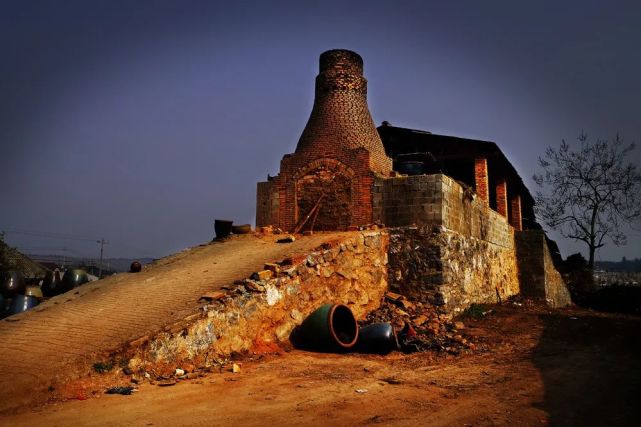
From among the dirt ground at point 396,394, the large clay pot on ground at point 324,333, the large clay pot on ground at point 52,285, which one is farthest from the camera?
the large clay pot on ground at point 52,285

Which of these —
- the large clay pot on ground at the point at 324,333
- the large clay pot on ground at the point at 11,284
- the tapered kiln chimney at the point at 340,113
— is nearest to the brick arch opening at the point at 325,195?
the tapered kiln chimney at the point at 340,113

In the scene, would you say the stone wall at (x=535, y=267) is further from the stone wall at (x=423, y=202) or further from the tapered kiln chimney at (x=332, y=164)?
the tapered kiln chimney at (x=332, y=164)

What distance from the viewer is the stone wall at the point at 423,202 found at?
1088 cm

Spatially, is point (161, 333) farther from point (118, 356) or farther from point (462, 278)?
point (462, 278)

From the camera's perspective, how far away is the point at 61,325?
7316 mm

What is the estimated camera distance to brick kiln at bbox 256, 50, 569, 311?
35.2ft

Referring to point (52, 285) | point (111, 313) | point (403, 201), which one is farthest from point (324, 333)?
point (52, 285)

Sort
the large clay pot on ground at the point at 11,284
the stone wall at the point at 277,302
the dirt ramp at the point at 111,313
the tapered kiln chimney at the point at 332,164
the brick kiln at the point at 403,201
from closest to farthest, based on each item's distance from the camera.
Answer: the dirt ramp at the point at 111,313
the stone wall at the point at 277,302
the brick kiln at the point at 403,201
the tapered kiln chimney at the point at 332,164
the large clay pot on ground at the point at 11,284

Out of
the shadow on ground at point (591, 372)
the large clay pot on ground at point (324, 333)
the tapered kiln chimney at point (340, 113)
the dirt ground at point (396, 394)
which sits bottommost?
the dirt ground at point (396, 394)

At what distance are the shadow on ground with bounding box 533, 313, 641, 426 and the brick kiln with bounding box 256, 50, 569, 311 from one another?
2.73 meters

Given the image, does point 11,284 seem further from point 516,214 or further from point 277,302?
point 516,214

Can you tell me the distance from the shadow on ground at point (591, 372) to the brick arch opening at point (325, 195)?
5.70 meters

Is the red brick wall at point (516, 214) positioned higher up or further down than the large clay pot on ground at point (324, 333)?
higher up

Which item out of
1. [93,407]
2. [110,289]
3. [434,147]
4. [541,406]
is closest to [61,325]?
[110,289]
